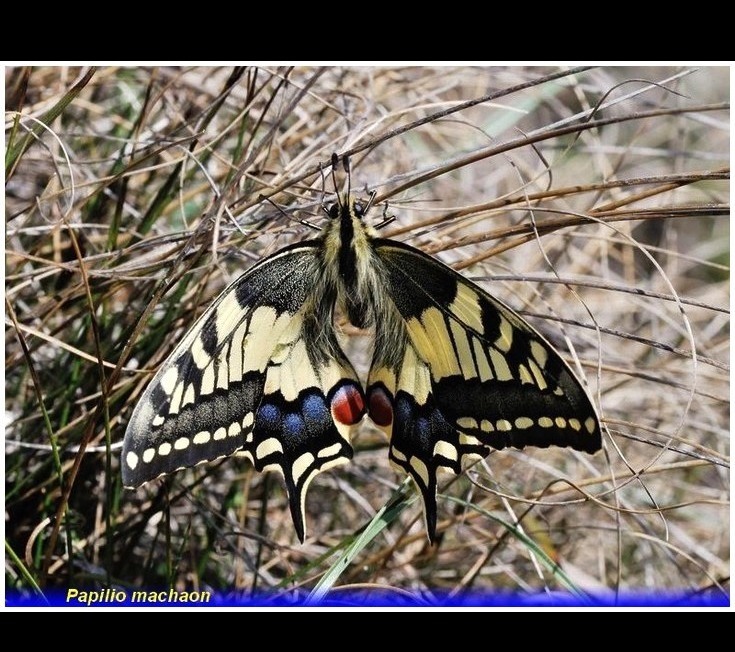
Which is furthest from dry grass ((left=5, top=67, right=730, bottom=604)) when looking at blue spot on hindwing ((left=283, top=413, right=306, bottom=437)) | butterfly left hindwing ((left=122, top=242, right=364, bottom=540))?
blue spot on hindwing ((left=283, top=413, right=306, bottom=437))

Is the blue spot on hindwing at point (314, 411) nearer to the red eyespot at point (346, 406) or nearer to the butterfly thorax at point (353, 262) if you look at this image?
the red eyespot at point (346, 406)

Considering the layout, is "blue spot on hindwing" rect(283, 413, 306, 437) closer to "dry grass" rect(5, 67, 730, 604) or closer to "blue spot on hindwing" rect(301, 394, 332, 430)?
"blue spot on hindwing" rect(301, 394, 332, 430)

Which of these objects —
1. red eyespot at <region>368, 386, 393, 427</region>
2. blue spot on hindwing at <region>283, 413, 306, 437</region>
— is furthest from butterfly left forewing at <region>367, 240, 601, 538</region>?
blue spot on hindwing at <region>283, 413, 306, 437</region>

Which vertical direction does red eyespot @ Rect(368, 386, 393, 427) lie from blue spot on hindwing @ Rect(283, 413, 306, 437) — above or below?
above

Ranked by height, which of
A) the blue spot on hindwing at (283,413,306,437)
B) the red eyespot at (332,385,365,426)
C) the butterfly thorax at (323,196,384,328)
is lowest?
the blue spot on hindwing at (283,413,306,437)

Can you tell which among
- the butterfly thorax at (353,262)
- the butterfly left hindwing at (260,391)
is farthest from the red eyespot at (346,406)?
the butterfly thorax at (353,262)

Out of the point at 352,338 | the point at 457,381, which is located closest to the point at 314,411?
the point at 457,381

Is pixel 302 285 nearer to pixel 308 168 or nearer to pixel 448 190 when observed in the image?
pixel 308 168

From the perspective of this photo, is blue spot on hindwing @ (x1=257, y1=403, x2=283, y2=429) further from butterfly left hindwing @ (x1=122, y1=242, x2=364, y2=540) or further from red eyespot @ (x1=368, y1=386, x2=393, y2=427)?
red eyespot @ (x1=368, y1=386, x2=393, y2=427)

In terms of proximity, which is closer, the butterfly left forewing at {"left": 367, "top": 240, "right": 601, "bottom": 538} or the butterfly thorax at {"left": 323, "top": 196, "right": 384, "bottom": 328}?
the butterfly left forewing at {"left": 367, "top": 240, "right": 601, "bottom": 538}
